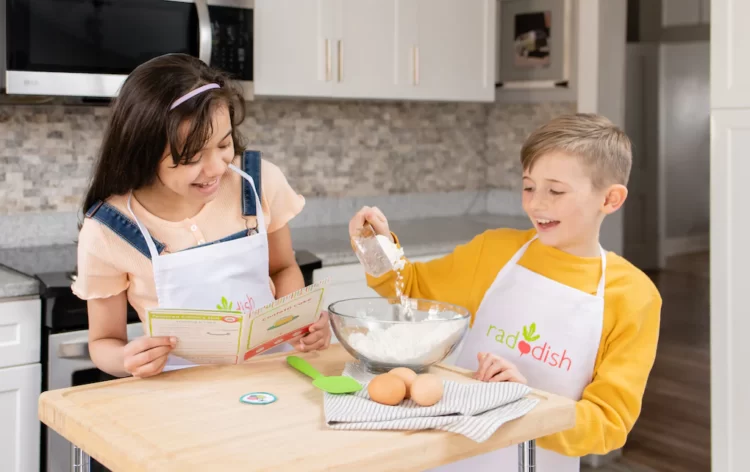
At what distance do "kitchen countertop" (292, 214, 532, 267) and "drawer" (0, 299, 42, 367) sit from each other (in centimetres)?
90

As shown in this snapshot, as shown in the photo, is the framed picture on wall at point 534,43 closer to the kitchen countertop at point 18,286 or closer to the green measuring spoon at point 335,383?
the kitchen countertop at point 18,286

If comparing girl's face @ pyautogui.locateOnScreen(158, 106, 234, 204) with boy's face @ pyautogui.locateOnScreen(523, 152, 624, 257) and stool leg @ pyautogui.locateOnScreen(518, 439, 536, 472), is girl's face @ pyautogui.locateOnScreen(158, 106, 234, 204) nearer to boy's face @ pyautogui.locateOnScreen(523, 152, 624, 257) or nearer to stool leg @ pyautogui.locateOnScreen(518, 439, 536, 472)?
boy's face @ pyautogui.locateOnScreen(523, 152, 624, 257)

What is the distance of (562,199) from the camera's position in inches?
65.4

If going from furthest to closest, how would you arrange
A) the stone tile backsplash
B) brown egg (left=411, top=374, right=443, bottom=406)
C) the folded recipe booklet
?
the stone tile backsplash, the folded recipe booklet, brown egg (left=411, top=374, right=443, bottom=406)

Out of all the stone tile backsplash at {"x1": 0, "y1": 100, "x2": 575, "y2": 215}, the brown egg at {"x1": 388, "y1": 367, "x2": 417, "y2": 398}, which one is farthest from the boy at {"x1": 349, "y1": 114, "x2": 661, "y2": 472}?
the stone tile backsplash at {"x1": 0, "y1": 100, "x2": 575, "y2": 215}

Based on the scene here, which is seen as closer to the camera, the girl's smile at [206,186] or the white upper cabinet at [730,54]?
the girl's smile at [206,186]

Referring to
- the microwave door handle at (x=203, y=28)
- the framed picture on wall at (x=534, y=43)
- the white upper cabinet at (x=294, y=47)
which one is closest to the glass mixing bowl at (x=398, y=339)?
the microwave door handle at (x=203, y=28)

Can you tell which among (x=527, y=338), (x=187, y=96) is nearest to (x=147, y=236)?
(x=187, y=96)

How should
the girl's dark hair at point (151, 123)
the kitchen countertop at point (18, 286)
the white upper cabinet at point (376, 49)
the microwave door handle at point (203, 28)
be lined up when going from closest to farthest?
the girl's dark hair at point (151, 123)
the kitchen countertop at point (18, 286)
the microwave door handle at point (203, 28)
the white upper cabinet at point (376, 49)

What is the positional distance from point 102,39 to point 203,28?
12.1 inches

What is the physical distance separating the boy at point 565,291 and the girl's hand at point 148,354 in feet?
1.42

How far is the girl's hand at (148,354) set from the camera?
4.52 feet

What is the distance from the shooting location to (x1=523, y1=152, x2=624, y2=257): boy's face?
65.4 inches

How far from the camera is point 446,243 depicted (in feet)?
10.2
